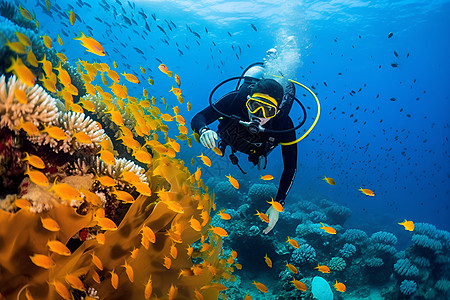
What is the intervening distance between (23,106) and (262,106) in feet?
10.4

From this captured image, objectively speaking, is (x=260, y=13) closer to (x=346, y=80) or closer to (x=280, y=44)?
(x=280, y=44)

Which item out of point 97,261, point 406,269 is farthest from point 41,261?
point 406,269

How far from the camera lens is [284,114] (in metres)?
4.49

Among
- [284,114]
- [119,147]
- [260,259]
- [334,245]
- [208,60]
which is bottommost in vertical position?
[208,60]

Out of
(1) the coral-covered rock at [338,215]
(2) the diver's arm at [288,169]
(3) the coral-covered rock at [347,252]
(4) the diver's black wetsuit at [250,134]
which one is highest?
(4) the diver's black wetsuit at [250,134]

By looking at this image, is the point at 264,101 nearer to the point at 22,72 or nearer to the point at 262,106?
the point at 262,106

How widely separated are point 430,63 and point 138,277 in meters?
59.6

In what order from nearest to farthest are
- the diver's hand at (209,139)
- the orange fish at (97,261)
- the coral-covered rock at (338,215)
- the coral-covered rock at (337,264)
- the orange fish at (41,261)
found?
the orange fish at (41,261) < the orange fish at (97,261) < the diver's hand at (209,139) < the coral-covered rock at (337,264) < the coral-covered rock at (338,215)

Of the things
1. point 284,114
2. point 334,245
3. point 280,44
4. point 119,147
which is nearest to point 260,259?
point 334,245

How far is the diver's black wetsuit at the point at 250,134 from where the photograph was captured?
4.46m

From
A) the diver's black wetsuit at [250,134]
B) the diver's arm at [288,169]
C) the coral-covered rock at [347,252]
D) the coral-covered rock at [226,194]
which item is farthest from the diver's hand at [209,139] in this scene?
the coral-covered rock at [226,194]

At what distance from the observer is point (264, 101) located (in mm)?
4020

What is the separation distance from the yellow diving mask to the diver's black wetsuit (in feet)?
1.08

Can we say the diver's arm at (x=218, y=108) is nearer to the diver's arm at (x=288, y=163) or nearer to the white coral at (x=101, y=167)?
the diver's arm at (x=288, y=163)
